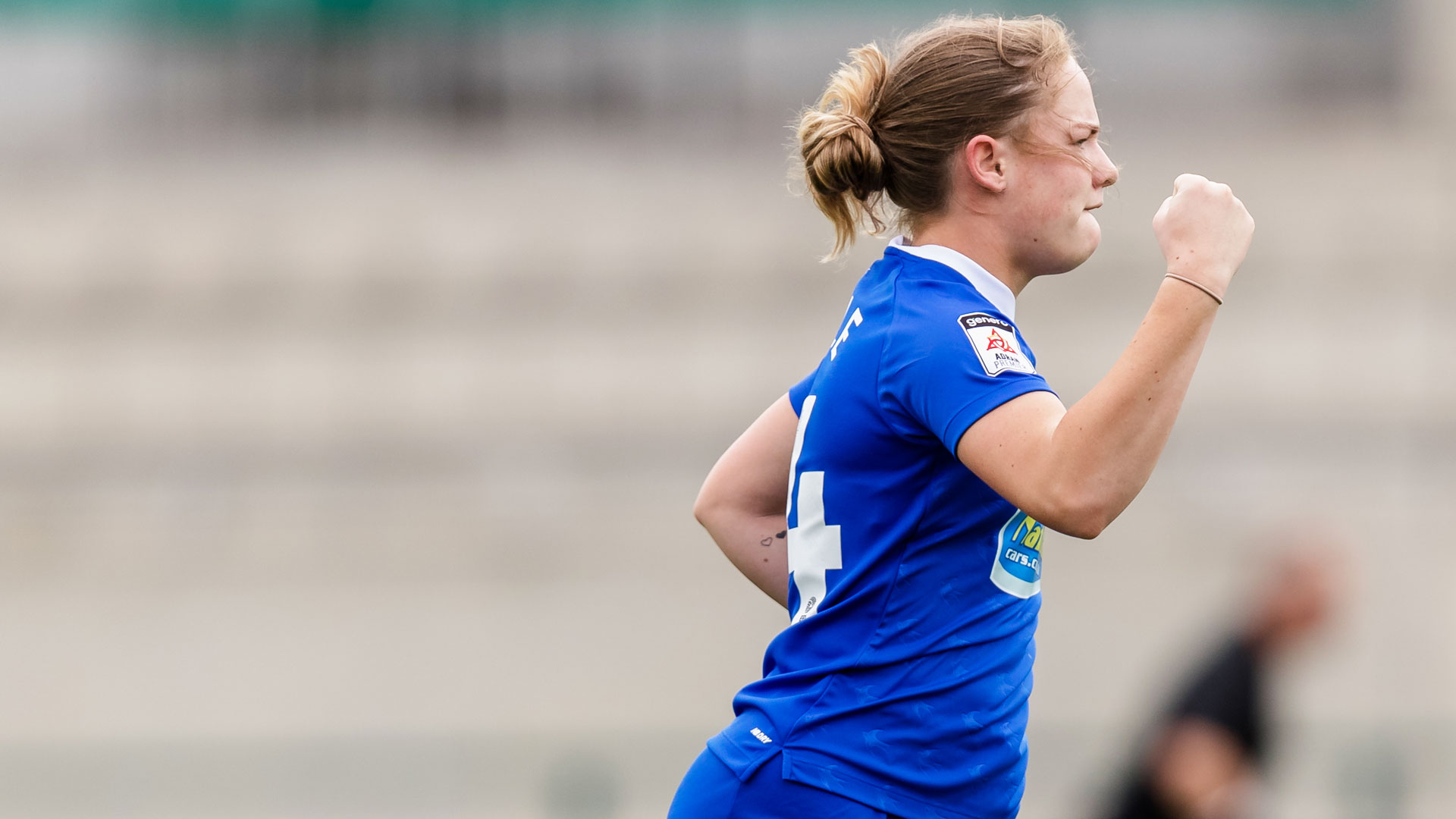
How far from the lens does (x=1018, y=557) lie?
2428mm

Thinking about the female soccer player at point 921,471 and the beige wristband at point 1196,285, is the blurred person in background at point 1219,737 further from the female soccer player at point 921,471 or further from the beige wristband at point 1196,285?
the beige wristband at point 1196,285

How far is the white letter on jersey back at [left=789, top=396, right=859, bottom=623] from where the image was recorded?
2.46 m

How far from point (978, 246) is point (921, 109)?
0.23 m

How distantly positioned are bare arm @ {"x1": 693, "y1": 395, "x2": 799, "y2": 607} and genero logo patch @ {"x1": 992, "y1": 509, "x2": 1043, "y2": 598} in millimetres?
543

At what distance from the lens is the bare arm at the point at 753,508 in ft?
9.44

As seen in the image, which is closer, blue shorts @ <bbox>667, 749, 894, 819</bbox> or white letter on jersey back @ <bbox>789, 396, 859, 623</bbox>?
blue shorts @ <bbox>667, 749, 894, 819</bbox>

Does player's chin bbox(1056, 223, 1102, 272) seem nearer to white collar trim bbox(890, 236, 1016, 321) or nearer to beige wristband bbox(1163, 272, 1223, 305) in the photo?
white collar trim bbox(890, 236, 1016, 321)

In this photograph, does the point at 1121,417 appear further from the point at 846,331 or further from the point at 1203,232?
the point at 846,331

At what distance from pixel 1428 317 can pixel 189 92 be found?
8.65 metres

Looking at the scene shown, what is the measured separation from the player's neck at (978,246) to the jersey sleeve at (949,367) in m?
0.12

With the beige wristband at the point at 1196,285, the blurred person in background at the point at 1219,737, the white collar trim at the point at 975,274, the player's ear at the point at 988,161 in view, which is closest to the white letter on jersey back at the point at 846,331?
the white collar trim at the point at 975,274

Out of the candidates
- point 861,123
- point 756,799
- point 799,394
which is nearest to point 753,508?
point 799,394

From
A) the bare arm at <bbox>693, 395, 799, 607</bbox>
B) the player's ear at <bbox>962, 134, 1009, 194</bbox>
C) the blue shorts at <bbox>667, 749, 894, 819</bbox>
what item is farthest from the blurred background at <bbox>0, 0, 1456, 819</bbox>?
the player's ear at <bbox>962, 134, 1009, 194</bbox>

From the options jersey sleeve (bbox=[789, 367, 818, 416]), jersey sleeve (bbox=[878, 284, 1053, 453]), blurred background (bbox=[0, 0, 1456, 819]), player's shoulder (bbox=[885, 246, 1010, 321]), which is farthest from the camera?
blurred background (bbox=[0, 0, 1456, 819])
